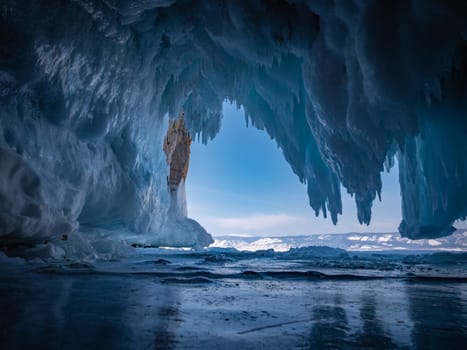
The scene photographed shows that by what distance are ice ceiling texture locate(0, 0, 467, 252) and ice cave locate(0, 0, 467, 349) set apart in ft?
0.12

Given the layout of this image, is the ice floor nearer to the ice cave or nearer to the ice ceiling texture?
the ice cave

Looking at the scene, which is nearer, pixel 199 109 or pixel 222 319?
pixel 222 319

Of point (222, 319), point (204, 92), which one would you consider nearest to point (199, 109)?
point (204, 92)

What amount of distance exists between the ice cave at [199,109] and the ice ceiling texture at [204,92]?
37mm

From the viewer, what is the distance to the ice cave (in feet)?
15.0

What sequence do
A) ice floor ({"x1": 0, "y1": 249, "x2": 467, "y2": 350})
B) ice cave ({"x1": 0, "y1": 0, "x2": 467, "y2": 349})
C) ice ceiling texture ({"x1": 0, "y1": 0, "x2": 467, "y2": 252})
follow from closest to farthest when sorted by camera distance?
ice floor ({"x1": 0, "y1": 249, "x2": 467, "y2": 350}) < ice cave ({"x1": 0, "y1": 0, "x2": 467, "y2": 349}) < ice ceiling texture ({"x1": 0, "y1": 0, "x2": 467, "y2": 252})

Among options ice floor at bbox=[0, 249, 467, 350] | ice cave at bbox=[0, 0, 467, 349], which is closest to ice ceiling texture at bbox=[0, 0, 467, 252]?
ice cave at bbox=[0, 0, 467, 349]

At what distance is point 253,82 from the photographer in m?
11.8

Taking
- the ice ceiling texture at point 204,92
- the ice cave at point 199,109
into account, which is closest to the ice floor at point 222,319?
the ice cave at point 199,109

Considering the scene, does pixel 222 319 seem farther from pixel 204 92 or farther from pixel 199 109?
pixel 199 109

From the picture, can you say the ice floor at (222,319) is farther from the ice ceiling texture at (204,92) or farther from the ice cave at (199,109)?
the ice ceiling texture at (204,92)

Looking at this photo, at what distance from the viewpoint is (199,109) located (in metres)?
13.2

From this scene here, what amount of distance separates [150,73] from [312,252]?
38.3 ft

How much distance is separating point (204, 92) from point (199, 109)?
3.61ft
